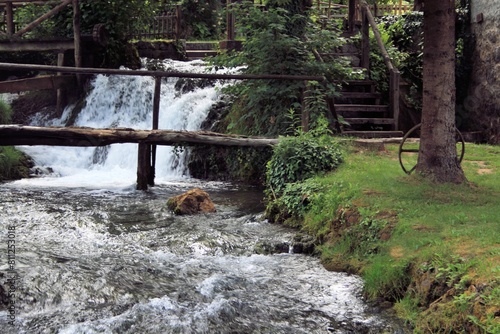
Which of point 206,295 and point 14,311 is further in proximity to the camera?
point 206,295

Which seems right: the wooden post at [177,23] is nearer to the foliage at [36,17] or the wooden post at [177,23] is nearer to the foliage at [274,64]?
the foliage at [36,17]

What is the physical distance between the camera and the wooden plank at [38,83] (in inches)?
579

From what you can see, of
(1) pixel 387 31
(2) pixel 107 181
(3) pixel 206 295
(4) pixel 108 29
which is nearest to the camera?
(3) pixel 206 295

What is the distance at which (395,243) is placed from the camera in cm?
609

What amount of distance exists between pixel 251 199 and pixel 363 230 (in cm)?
403

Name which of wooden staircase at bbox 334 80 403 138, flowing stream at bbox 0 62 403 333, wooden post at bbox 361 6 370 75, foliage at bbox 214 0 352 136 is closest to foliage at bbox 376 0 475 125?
wooden post at bbox 361 6 370 75

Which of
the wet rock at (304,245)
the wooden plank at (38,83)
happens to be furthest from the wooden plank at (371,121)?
the wooden plank at (38,83)

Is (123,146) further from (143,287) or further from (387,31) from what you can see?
(143,287)

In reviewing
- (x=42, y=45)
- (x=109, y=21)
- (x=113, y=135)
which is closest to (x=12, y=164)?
(x=113, y=135)

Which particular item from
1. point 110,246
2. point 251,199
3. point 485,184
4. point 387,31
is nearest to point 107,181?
point 251,199

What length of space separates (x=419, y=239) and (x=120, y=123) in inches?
436

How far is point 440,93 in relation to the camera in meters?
7.97

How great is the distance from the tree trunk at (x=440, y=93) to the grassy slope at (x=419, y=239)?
297 millimetres

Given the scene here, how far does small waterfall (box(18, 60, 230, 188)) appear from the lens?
13711 mm
